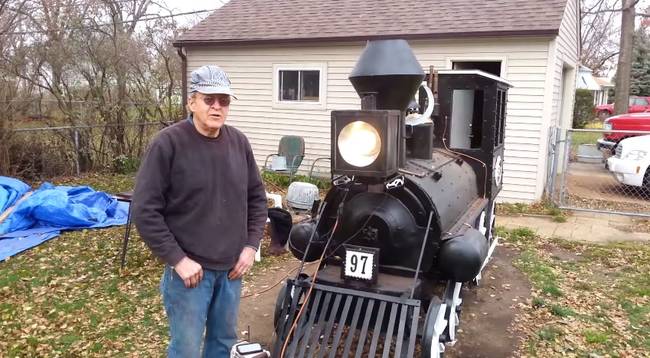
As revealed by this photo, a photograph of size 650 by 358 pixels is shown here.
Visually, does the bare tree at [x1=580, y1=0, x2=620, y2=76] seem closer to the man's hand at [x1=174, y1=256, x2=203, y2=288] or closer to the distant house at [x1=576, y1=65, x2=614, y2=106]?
the distant house at [x1=576, y1=65, x2=614, y2=106]

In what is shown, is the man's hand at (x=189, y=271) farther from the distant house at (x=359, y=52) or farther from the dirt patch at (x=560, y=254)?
the distant house at (x=359, y=52)

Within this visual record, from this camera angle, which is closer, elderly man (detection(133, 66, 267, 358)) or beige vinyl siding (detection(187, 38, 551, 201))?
elderly man (detection(133, 66, 267, 358))

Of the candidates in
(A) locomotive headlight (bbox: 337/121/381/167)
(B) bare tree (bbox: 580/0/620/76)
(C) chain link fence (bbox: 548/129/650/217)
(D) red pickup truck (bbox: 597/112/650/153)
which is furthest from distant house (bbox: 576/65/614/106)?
(A) locomotive headlight (bbox: 337/121/381/167)

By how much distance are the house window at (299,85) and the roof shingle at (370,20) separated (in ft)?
2.12

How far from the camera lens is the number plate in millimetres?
2971

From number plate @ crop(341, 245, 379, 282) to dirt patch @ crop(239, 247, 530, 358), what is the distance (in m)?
0.96

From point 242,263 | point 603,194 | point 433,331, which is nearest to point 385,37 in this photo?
point 603,194

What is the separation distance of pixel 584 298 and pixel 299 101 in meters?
6.17

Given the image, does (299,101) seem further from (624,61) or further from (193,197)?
(624,61)

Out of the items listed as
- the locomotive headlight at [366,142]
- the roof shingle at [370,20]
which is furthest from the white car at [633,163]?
the locomotive headlight at [366,142]

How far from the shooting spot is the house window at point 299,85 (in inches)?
364

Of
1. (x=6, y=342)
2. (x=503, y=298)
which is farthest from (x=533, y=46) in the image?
(x=6, y=342)

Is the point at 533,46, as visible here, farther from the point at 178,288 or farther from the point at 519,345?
the point at 178,288

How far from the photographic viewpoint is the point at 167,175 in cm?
226
